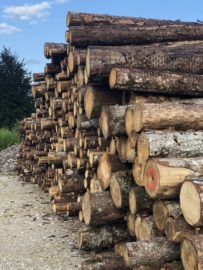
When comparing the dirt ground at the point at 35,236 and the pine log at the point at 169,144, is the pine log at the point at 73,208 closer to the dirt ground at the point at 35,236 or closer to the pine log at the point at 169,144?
the dirt ground at the point at 35,236

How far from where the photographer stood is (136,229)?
529 cm

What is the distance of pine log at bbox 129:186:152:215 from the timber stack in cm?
1

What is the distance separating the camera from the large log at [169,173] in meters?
4.56

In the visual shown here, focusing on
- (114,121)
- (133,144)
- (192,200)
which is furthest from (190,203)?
(114,121)

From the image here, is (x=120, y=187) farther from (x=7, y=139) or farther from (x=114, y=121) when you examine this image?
(x=7, y=139)

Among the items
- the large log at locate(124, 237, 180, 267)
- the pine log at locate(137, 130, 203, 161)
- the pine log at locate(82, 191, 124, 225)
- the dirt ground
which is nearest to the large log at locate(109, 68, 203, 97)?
the pine log at locate(137, 130, 203, 161)

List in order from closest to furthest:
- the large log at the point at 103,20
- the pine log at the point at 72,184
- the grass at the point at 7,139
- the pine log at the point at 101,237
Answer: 1. the pine log at the point at 101,237
2. the pine log at the point at 72,184
3. the large log at the point at 103,20
4. the grass at the point at 7,139

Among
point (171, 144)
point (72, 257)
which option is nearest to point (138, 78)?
point (171, 144)

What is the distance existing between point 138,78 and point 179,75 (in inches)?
23.7

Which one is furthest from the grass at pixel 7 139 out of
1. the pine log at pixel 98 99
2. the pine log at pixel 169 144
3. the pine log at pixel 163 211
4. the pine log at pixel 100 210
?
the pine log at pixel 163 211

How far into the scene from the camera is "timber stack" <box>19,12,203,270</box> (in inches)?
178

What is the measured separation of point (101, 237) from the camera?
5949 millimetres

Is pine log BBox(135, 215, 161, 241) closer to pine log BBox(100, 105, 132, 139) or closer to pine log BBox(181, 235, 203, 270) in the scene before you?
pine log BBox(181, 235, 203, 270)

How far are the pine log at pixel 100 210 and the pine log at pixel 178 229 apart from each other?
126 cm
